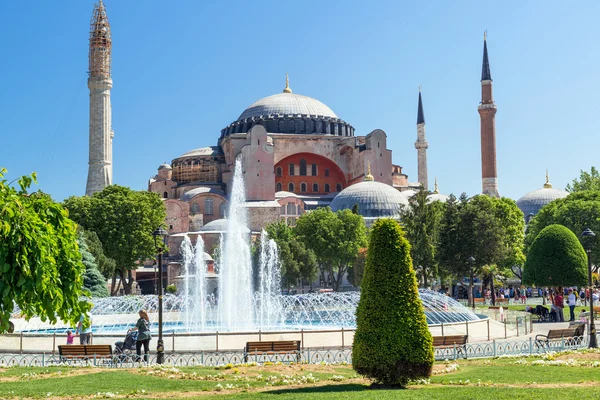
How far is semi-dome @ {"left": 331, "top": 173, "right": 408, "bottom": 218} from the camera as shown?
2036 inches

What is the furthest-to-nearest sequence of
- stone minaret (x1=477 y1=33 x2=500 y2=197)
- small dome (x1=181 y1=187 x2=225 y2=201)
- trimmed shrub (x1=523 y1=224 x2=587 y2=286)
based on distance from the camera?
stone minaret (x1=477 y1=33 x2=500 y2=197) → small dome (x1=181 y1=187 x2=225 y2=201) → trimmed shrub (x1=523 y1=224 x2=587 y2=286)

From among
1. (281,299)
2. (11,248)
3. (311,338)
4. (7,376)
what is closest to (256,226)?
(281,299)

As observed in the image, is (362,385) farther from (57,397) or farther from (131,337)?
(131,337)

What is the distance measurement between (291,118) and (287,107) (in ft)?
5.56

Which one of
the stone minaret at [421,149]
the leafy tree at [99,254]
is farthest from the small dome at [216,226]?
the stone minaret at [421,149]

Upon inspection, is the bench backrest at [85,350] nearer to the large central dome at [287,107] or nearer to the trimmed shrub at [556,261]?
the trimmed shrub at [556,261]

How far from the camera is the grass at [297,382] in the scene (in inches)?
355

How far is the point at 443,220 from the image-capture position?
32.6 m

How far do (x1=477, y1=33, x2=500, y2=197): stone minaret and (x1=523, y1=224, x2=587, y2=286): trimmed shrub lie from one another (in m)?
33.8

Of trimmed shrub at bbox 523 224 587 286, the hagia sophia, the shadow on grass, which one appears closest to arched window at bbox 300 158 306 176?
the hagia sophia

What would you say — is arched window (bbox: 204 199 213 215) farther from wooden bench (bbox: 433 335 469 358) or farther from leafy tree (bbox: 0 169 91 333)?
leafy tree (bbox: 0 169 91 333)

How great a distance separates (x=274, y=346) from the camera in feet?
43.9

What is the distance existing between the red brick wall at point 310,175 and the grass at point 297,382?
155 ft

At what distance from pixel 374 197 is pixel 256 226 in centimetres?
838
